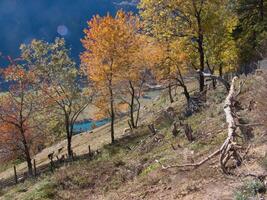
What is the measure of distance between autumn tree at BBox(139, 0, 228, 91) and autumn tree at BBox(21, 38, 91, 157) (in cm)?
1160

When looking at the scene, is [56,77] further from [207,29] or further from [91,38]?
[207,29]

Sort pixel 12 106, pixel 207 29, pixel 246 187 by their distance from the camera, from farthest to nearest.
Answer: pixel 12 106, pixel 207 29, pixel 246 187

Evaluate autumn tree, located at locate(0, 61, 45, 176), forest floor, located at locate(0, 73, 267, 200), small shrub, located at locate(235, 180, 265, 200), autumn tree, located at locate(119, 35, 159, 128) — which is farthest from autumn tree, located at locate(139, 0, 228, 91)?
small shrub, located at locate(235, 180, 265, 200)

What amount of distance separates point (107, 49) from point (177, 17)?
10.3 metres

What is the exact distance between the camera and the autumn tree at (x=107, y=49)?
3969 centimetres

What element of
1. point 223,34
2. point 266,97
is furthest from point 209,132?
point 223,34

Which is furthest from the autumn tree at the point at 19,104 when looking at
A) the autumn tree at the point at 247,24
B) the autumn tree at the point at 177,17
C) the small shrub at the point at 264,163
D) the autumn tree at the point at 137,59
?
the small shrub at the point at 264,163

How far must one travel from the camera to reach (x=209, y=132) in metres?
18.4

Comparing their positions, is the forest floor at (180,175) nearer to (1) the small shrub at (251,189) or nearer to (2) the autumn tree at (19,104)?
(1) the small shrub at (251,189)

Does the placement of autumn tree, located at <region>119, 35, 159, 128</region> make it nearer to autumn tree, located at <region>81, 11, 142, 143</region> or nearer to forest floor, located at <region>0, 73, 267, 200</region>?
autumn tree, located at <region>81, 11, 142, 143</region>

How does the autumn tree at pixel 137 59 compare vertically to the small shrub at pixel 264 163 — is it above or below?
above

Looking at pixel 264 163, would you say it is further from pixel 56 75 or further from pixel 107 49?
pixel 56 75

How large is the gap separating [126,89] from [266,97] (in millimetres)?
39033

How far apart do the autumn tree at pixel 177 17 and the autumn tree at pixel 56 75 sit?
11604mm
